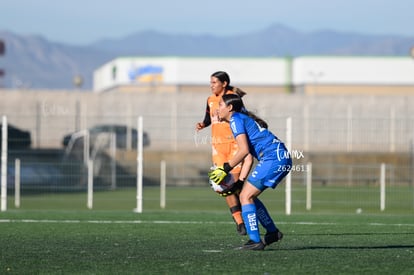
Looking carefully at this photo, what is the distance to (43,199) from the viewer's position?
2908 centimetres

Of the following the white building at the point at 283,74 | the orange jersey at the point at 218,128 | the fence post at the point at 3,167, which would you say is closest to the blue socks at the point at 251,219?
the orange jersey at the point at 218,128

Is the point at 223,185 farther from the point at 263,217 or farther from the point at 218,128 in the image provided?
the point at 218,128

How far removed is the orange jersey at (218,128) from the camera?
606 inches

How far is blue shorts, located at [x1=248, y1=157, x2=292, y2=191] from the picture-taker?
13.2m

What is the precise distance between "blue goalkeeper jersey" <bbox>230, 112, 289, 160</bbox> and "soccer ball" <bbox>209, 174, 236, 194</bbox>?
704 mm

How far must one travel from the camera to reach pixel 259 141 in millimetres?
13297

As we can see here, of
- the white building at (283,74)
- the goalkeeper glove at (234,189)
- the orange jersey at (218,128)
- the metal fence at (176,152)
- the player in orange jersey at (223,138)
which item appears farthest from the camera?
the white building at (283,74)

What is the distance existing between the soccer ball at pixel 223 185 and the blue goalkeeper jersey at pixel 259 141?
2.31 feet

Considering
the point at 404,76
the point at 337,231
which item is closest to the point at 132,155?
the point at 337,231

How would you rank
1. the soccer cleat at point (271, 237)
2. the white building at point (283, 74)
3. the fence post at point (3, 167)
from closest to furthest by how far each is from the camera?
1. the soccer cleat at point (271, 237)
2. the fence post at point (3, 167)
3. the white building at point (283, 74)

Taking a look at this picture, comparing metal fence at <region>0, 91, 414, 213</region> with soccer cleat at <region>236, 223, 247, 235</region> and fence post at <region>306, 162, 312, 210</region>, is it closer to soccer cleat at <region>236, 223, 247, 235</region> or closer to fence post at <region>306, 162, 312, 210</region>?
fence post at <region>306, 162, 312, 210</region>

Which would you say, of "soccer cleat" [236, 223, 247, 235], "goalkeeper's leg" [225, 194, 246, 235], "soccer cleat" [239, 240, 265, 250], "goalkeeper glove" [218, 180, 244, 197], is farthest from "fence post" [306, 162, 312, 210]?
"soccer cleat" [239, 240, 265, 250]

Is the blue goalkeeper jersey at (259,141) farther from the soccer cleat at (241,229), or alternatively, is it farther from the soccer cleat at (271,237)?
the soccer cleat at (241,229)

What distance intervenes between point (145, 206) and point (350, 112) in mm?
10918
